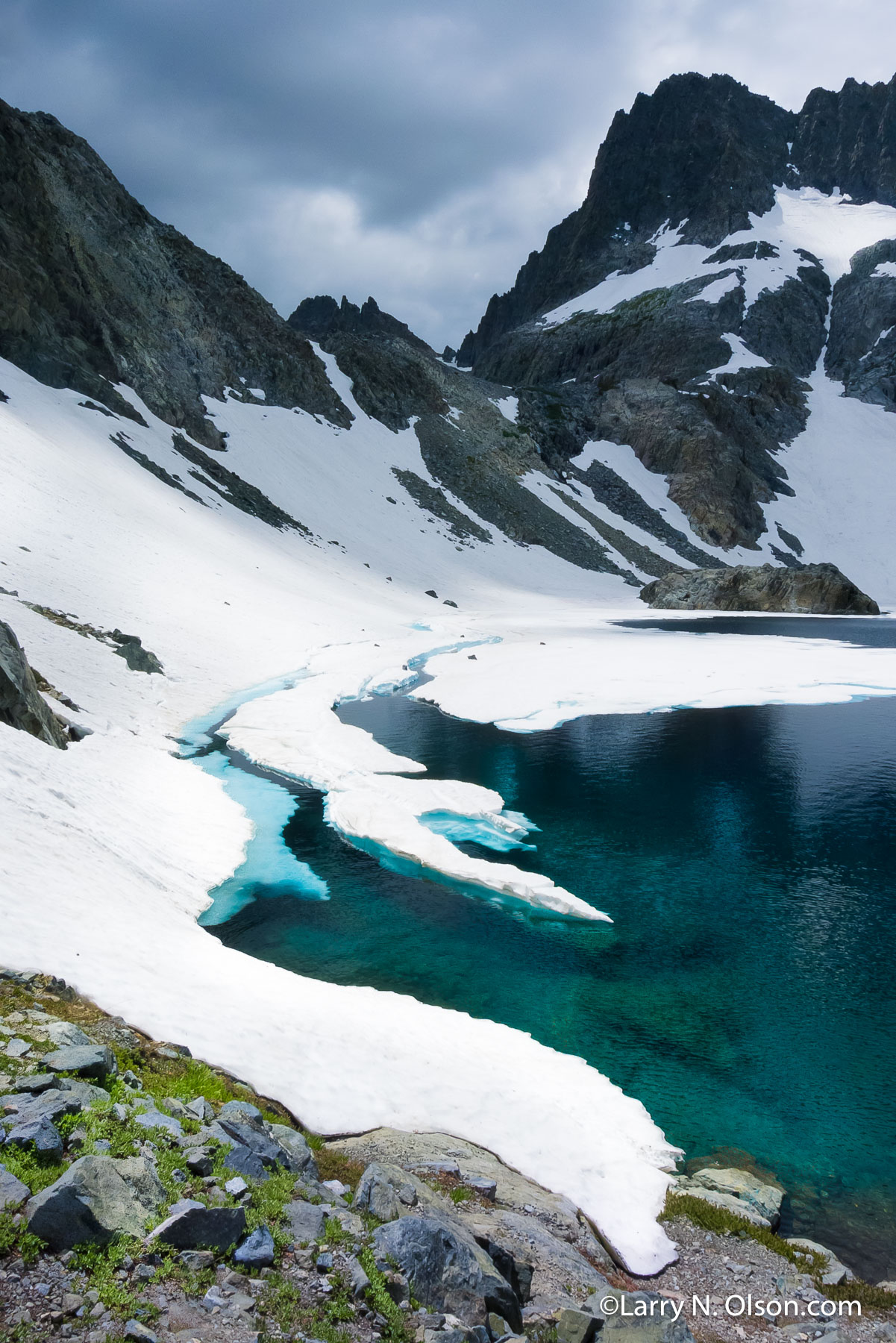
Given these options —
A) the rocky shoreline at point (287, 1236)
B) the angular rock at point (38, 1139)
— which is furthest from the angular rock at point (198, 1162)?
the angular rock at point (38, 1139)

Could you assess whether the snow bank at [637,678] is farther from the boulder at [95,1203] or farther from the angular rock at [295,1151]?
the boulder at [95,1203]

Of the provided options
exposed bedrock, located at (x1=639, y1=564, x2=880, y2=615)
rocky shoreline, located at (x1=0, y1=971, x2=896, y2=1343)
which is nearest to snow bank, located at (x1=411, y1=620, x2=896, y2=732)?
rocky shoreline, located at (x1=0, y1=971, x2=896, y2=1343)

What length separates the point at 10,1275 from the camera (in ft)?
16.9

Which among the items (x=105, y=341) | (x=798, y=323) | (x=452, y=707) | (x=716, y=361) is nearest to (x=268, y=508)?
(x=105, y=341)

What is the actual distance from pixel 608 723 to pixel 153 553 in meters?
32.1

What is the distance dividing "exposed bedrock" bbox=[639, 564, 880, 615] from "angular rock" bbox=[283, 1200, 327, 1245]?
304 feet

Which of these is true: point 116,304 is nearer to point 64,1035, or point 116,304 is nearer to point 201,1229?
point 64,1035

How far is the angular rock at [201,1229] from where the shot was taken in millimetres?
5895

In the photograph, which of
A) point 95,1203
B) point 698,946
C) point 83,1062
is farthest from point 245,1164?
point 698,946

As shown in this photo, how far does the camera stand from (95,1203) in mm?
5746

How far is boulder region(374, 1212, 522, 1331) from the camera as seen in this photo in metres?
6.34

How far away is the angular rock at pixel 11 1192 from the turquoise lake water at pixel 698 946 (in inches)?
361

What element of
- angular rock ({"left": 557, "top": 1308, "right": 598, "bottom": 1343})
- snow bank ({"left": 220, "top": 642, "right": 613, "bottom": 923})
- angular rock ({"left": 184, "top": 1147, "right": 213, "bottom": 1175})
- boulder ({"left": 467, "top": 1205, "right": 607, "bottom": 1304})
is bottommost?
snow bank ({"left": 220, "top": 642, "right": 613, "bottom": 923})

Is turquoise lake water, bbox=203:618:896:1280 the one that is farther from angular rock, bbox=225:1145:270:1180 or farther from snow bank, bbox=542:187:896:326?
snow bank, bbox=542:187:896:326
